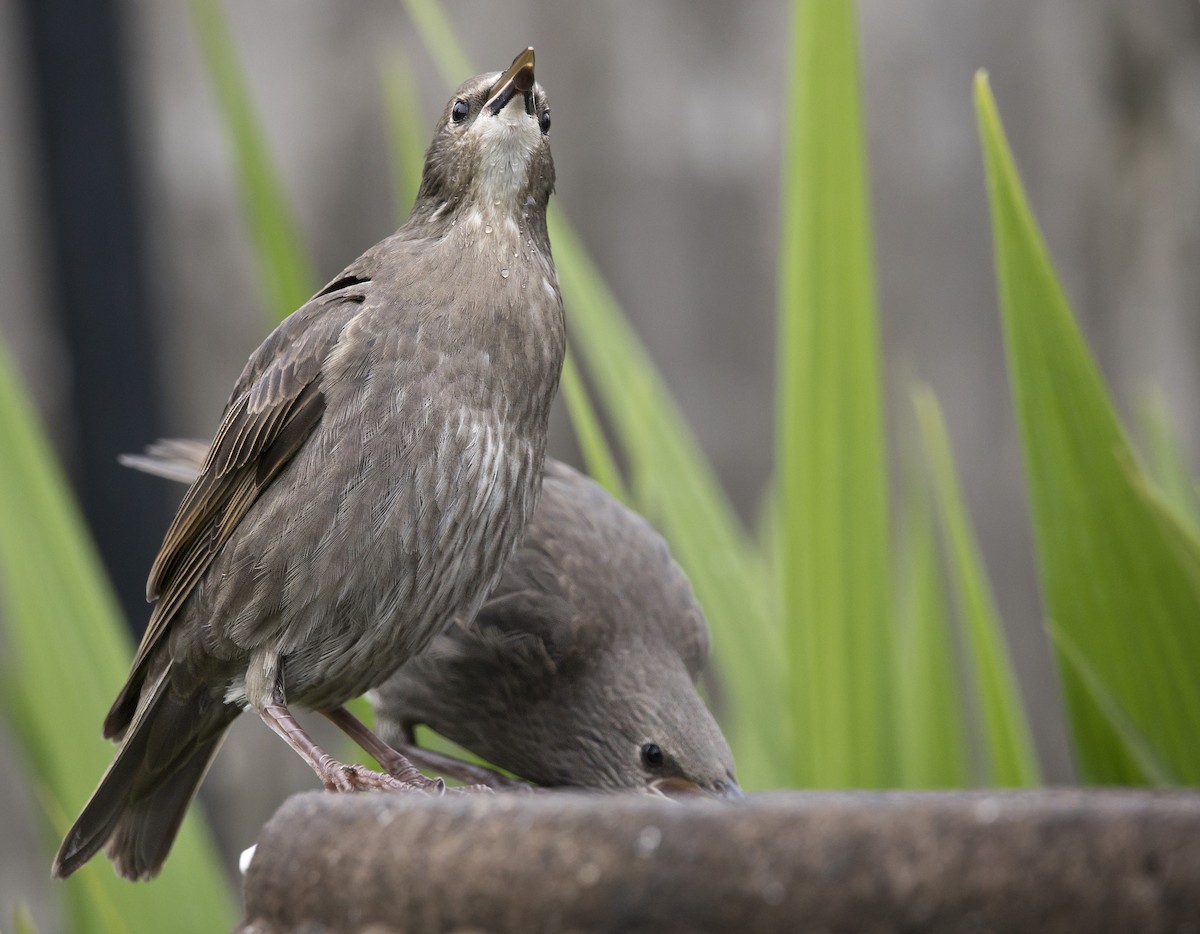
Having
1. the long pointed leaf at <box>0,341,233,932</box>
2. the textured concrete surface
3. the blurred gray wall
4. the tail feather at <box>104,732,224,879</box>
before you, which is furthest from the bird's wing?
the blurred gray wall

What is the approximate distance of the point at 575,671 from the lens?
167cm

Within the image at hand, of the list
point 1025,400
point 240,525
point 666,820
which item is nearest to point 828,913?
point 666,820

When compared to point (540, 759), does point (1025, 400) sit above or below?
above

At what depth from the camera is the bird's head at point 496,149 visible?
5.00 ft

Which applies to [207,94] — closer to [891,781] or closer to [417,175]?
[417,175]

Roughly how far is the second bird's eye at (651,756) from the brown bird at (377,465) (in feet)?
0.81

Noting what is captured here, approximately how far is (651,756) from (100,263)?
8.45 ft

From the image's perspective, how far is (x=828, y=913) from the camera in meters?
0.78

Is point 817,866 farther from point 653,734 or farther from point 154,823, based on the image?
point 154,823

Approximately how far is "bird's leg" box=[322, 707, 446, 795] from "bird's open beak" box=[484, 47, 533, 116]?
0.68 meters

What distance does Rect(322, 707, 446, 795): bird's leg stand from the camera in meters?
1.50

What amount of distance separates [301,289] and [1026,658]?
230 centimetres

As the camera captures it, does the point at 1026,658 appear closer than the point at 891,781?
No

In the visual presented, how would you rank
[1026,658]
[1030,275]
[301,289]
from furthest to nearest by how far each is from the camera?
[1026,658]
[301,289]
[1030,275]
